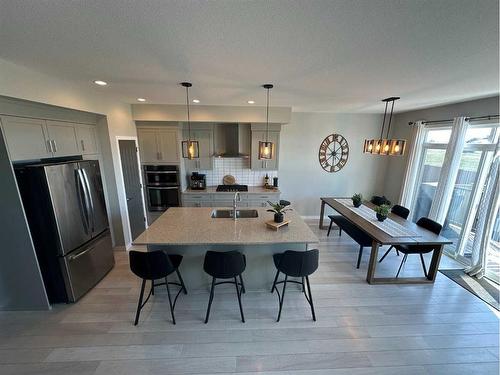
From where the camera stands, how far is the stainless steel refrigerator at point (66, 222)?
2.06 meters

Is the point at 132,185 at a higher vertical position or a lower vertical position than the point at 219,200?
higher

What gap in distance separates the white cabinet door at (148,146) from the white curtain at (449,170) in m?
5.46

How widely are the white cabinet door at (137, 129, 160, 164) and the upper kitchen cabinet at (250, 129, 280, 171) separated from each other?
2.07 meters

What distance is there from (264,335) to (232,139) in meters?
3.77

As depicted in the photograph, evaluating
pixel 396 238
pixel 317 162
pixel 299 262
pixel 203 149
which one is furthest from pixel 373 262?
pixel 203 149

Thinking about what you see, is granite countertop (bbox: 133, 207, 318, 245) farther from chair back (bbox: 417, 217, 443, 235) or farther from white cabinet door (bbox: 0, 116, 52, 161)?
chair back (bbox: 417, 217, 443, 235)

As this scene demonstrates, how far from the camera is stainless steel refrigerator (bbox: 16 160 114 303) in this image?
2.06 metres

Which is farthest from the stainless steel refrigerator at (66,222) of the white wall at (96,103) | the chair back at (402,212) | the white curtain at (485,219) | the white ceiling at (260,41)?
the white curtain at (485,219)

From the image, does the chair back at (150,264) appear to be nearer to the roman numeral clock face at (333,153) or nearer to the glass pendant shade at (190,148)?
the glass pendant shade at (190,148)

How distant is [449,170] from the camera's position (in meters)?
3.42

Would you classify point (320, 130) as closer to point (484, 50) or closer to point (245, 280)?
point (484, 50)

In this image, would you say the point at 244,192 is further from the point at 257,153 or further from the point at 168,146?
the point at 168,146

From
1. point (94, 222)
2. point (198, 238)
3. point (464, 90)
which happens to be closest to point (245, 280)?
point (198, 238)

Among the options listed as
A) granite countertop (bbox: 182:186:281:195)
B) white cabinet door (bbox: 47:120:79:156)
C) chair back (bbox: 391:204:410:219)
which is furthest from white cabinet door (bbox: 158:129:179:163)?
chair back (bbox: 391:204:410:219)
